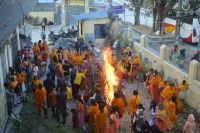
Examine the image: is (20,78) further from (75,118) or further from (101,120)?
(101,120)

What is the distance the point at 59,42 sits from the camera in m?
27.9

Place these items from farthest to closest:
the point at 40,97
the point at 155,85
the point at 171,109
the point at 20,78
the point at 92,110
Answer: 1. the point at 155,85
2. the point at 20,78
3. the point at 40,97
4. the point at 171,109
5. the point at 92,110

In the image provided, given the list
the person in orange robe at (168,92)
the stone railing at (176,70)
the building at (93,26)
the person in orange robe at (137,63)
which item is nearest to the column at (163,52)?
the stone railing at (176,70)

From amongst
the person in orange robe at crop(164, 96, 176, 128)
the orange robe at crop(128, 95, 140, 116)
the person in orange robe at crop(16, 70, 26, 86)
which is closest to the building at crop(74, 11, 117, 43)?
the person in orange robe at crop(16, 70, 26, 86)

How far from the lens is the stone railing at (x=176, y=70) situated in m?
15.3

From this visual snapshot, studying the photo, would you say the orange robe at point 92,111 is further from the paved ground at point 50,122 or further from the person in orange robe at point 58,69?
the person in orange robe at point 58,69

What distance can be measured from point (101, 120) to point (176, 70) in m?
6.59

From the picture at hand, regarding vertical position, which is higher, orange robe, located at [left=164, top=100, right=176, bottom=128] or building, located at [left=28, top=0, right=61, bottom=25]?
building, located at [left=28, top=0, right=61, bottom=25]

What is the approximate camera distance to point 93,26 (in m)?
27.4

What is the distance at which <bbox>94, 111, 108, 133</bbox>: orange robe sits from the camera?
1161cm

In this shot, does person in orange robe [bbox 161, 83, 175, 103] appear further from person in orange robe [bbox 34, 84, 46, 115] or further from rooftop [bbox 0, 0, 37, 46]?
rooftop [bbox 0, 0, 37, 46]

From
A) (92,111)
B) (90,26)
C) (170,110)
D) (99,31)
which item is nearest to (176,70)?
(170,110)

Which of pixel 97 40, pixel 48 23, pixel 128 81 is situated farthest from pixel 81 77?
pixel 48 23

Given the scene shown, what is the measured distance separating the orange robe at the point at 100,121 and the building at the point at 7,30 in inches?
130
